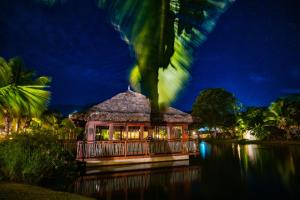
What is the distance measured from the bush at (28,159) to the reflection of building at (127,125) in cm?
228

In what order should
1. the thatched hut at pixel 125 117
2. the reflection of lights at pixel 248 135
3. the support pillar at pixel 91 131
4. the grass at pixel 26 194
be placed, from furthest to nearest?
the reflection of lights at pixel 248 135 → the support pillar at pixel 91 131 → the thatched hut at pixel 125 117 → the grass at pixel 26 194

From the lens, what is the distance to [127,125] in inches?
543

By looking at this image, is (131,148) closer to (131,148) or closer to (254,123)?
(131,148)

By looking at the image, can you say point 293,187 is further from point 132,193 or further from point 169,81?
point 169,81

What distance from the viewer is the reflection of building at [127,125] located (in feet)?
40.7

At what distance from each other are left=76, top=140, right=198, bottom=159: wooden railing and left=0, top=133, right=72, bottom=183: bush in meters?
2.05

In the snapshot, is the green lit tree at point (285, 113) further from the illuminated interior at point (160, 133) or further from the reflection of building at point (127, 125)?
the reflection of building at point (127, 125)

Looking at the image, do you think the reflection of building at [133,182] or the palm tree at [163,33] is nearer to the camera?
the palm tree at [163,33]

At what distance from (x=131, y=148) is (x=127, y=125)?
1.37m

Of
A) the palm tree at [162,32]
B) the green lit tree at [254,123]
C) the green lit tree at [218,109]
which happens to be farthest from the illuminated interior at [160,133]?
the green lit tree at [218,109]

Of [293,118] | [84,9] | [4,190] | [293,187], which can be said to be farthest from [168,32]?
[293,118]

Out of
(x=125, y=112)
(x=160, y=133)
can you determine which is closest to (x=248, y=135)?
Result: (x=160, y=133)

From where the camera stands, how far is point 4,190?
6.34 m

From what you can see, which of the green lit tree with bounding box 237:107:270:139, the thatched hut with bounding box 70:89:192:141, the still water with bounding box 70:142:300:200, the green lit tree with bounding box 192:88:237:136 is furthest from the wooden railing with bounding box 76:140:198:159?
the green lit tree with bounding box 192:88:237:136
